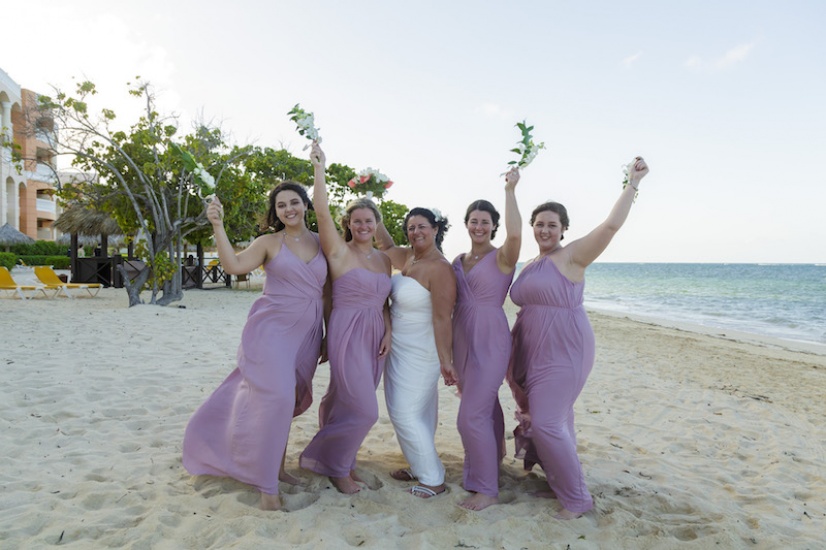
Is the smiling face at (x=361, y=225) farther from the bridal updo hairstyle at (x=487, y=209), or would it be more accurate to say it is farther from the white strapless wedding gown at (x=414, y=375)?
the bridal updo hairstyle at (x=487, y=209)

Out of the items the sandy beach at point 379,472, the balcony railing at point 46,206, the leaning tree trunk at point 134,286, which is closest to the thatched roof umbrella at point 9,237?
the balcony railing at point 46,206

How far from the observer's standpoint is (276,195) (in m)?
4.02

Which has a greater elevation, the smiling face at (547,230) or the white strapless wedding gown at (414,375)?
the smiling face at (547,230)

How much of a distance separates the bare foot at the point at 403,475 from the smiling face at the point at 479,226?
1.77 metres

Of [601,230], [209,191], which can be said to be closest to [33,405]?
[209,191]

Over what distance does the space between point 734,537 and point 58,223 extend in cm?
2468

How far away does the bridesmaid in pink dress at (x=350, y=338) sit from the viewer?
3865 millimetres

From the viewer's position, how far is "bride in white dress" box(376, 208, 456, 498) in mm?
4000

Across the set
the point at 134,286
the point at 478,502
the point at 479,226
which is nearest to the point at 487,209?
the point at 479,226

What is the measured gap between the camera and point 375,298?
3986mm

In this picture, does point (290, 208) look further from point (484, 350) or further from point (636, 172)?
point (636, 172)

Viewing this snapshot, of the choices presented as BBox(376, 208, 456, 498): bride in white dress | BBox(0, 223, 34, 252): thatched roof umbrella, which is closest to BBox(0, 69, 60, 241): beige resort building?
BBox(0, 223, 34, 252): thatched roof umbrella

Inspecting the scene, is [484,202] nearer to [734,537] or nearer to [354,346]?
[354,346]

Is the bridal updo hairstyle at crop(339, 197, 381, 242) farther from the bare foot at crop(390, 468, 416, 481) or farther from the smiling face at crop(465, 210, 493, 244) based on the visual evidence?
the bare foot at crop(390, 468, 416, 481)
